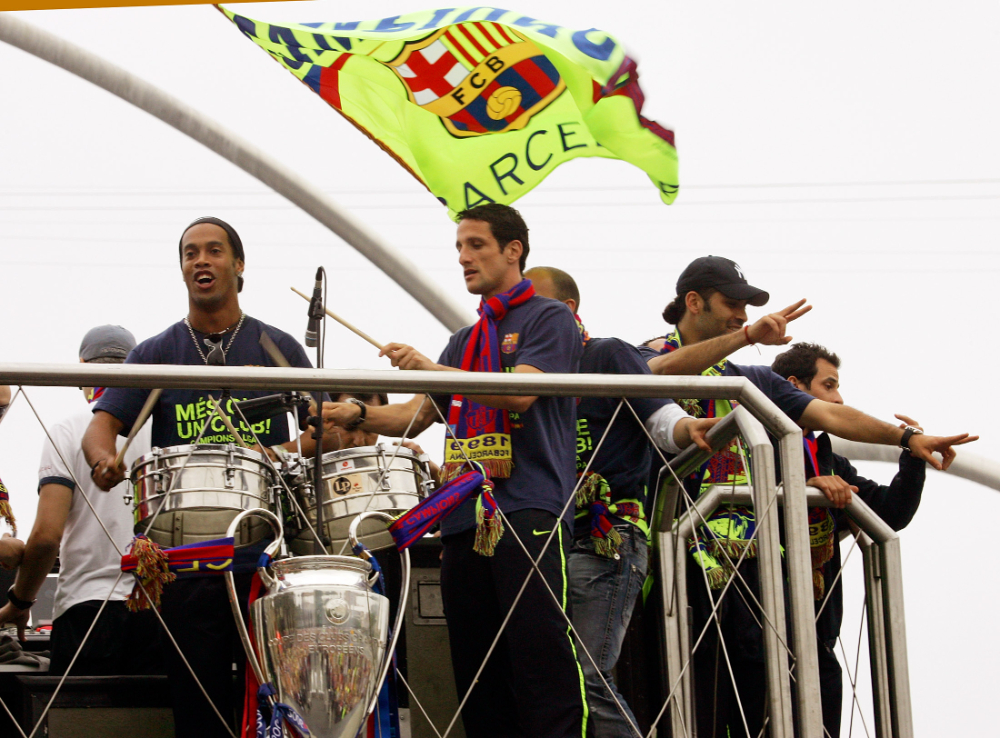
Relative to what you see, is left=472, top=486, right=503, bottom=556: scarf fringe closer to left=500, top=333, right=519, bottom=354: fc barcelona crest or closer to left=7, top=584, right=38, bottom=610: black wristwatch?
left=500, top=333, right=519, bottom=354: fc barcelona crest

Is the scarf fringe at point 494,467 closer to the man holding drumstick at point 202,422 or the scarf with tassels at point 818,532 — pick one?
the man holding drumstick at point 202,422

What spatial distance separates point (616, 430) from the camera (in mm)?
4711

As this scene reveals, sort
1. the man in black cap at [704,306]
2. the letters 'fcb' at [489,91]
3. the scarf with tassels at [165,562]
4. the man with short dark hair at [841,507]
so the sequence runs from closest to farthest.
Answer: the scarf with tassels at [165,562] → the man in black cap at [704,306] → the man with short dark hair at [841,507] → the letters 'fcb' at [489,91]

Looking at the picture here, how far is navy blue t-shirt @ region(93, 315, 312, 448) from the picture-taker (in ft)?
14.4

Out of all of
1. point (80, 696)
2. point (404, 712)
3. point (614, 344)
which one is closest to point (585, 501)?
point (614, 344)

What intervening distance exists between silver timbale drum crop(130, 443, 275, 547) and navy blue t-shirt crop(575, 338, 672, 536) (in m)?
1.25

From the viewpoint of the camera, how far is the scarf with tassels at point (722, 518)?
486cm

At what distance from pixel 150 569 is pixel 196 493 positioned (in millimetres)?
269

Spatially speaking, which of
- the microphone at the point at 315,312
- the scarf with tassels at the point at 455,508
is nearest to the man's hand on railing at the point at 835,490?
the scarf with tassels at the point at 455,508

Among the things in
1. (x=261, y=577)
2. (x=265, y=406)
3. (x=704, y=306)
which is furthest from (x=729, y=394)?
(x=261, y=577)

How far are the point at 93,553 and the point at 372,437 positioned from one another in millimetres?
1329

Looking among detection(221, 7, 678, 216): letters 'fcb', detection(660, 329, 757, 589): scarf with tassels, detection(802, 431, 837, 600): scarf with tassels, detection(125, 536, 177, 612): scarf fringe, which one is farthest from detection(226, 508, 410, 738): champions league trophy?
detection(221, 7, 678, 216): letters 'fcb'

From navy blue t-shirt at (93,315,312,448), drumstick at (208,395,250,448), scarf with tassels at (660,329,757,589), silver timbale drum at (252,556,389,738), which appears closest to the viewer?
silver timbale drum at (252,556,389,738)

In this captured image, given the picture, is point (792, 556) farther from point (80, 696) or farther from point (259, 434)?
point (80, 696)
